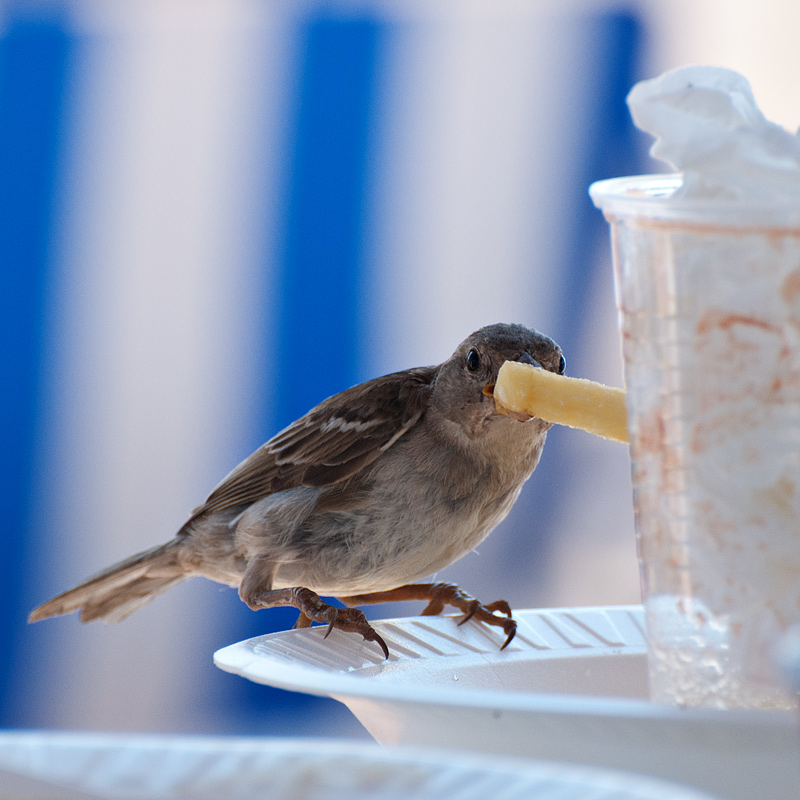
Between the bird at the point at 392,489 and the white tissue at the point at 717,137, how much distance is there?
87 cm

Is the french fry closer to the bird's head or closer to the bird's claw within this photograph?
the bird's claw

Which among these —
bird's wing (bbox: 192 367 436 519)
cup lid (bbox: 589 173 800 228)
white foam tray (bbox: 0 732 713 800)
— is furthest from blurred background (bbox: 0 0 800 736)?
white foam tray (bbox: 0 732 713 800)

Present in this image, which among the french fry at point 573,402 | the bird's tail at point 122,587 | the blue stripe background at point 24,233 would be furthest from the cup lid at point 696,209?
the blue stripe background at point 24,233

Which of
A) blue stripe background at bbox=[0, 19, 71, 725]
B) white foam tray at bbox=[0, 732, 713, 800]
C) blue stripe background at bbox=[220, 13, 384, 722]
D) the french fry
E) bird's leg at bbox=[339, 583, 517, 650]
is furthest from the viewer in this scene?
blue stripe background at bbox=[220, 13, 384, 722]

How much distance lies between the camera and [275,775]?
0.55 meters

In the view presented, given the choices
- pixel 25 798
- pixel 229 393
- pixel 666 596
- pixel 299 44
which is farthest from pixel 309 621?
pixel 299 44

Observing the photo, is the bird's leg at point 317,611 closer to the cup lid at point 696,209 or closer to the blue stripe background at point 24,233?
the cup lid at point 696,209

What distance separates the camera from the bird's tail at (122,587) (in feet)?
7.17

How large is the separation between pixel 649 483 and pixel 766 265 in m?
0.21

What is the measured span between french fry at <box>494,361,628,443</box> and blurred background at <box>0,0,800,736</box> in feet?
8.53

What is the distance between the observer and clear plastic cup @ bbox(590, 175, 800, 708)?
0.83 metres

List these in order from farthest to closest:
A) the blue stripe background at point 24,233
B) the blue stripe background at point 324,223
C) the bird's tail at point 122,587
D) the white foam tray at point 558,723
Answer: the blue stripe background at point 324,223, the blue stripe background at point 24,233, the bird's tail at point 122,587, the white foam tray at point 558,723

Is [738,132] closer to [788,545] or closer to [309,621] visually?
[788,545]

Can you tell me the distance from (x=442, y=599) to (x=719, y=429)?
1.03 metres
